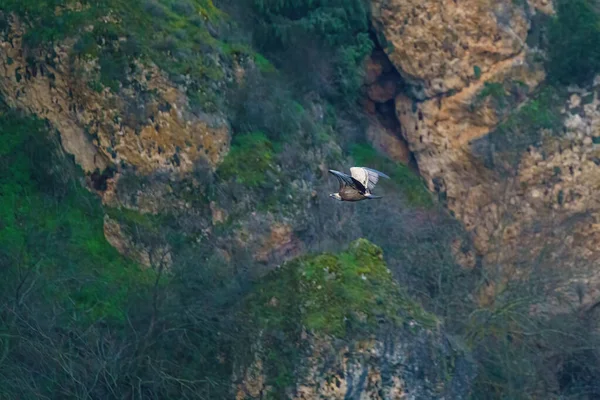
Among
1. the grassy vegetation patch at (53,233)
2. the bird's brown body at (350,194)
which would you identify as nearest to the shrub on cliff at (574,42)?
the grassy vegetation patch at (53,233)

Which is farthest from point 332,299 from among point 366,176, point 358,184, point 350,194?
point 358,184

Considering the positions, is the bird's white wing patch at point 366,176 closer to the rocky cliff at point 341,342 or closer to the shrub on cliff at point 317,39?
the rocky cliff at point 341,342

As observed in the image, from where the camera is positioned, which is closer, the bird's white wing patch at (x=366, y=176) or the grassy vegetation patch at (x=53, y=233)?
the bird's white wing patch at (x=366, y=176)

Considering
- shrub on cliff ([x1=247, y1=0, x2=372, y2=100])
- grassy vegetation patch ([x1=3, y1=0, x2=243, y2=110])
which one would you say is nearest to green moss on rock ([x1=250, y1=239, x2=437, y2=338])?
grassy vegetation patch ([x1=3, y1=0, x2=243, y2=110])

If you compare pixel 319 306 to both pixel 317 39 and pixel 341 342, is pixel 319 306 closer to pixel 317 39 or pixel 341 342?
pixel 341 342

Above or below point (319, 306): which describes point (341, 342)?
below

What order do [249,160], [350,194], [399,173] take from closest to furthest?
[350,194]
[249,160]
[399,173]

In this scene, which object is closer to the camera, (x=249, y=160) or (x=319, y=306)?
(x=319, y=306)

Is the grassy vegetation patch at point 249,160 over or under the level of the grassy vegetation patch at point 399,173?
over

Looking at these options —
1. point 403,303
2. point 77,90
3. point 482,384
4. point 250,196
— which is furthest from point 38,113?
point 482,384
